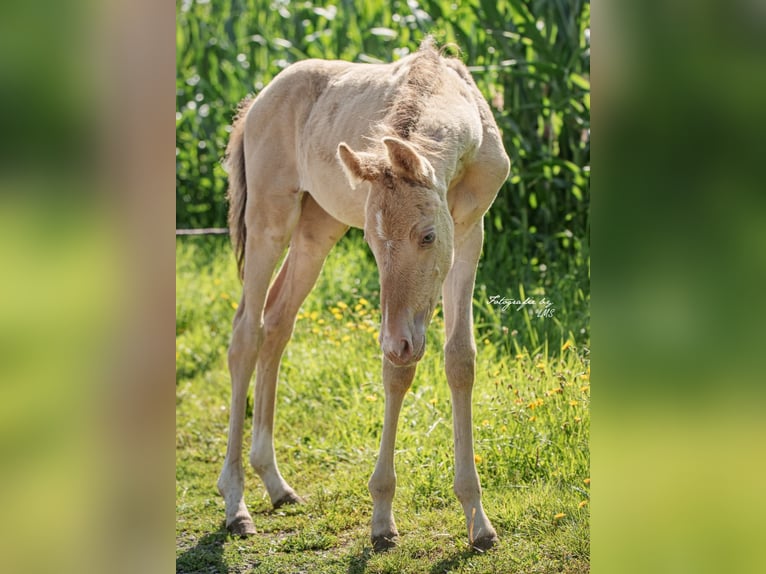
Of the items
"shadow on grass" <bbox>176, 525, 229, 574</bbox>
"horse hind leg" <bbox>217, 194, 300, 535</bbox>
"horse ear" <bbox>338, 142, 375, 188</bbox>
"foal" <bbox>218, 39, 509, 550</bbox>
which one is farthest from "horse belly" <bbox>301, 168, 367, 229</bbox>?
"shadow on grass" <bbox>176, 525, 229, 574</bbox>

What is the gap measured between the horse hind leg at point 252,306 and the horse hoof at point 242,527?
18cm

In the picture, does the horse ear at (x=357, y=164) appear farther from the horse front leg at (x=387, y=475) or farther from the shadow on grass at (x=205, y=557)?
the shadow on grass at (x=205, y=557)

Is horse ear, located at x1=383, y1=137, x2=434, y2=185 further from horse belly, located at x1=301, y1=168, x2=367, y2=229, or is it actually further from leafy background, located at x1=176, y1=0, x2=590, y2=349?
leafy background, located at x1=176, y1=0, x2=590, y2=349

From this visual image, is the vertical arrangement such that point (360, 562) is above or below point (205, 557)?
above

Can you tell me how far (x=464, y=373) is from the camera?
11.6ft

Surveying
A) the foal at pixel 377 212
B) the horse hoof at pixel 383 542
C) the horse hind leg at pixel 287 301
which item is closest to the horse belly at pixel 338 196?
the foal at pixel 377 212

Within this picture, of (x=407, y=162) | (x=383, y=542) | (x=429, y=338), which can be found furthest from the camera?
(x=429, y=338)

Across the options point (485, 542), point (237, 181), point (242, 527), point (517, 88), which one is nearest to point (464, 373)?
point (485, 542)

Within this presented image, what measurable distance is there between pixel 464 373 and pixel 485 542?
70 cm

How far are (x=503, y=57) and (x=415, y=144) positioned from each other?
112 inches

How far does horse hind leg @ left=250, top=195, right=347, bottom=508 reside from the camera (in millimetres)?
4348
